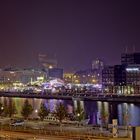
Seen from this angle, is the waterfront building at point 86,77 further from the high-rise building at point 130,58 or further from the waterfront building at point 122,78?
the waterfront building at point 122,78

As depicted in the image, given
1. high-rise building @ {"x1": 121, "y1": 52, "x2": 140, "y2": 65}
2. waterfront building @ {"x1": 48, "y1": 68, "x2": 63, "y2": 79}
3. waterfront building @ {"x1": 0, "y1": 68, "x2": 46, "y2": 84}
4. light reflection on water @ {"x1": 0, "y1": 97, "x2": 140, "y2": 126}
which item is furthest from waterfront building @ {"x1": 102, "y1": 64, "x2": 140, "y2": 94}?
Answer: waterfront building @ {"x1": 48, "y1": 68, "x2": 63, "y2": 79}

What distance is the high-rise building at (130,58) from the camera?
1458 inches

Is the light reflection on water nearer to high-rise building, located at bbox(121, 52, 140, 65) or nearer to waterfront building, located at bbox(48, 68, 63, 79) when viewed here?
high-rise building, located at bbox(121, 52, 140, 65)

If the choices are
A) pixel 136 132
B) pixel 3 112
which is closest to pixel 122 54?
pixel 3 112

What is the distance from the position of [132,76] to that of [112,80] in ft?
6.27

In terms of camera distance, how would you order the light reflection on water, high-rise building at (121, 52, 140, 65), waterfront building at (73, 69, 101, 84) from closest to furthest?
the light reflection on water < high-rise building at (121, 52, 140, 65) < waterfront building at (73, 69, 101, 84)

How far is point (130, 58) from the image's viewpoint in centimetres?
3797

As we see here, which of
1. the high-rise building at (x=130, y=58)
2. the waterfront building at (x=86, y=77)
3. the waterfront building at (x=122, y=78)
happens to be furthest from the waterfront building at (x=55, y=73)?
the waterfront building at (x=122, y=78)

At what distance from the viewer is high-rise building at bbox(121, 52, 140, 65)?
37.0 metres

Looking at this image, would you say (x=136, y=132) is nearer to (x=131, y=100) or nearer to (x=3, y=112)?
(x=3, y=112)

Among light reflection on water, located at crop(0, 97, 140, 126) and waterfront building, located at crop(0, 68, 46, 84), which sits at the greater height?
waterfront building, located at crop(0, 68, 46, 84)

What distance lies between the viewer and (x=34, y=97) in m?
29.5

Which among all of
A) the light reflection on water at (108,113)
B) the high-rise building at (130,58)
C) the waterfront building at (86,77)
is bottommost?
the light reflection on water at (108,113)

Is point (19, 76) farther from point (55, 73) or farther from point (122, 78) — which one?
point (122, 78)
